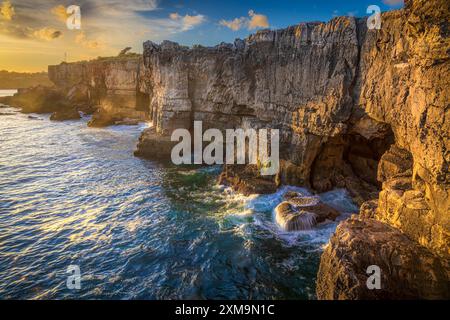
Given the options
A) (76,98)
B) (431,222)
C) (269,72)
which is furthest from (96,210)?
(76,98)

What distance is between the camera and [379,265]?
11.1 m

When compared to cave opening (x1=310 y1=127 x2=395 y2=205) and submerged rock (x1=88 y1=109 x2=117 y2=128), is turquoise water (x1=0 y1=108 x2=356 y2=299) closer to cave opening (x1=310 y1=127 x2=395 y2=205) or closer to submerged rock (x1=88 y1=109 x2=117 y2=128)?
cave opening (x1=310 y1=127 x2=395 y2=205)

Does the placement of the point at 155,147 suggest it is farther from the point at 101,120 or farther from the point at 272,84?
the point at 101,120

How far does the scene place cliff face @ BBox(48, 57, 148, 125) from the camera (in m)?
68.7

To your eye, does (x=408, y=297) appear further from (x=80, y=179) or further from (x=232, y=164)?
(x=80, y=179)

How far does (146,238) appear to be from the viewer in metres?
20.4

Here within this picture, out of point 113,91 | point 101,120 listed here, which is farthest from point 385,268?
point 113,91

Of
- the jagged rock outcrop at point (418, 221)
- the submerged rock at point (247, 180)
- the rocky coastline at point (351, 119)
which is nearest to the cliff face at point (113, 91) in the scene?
the rocky coastline at point (351, 119)

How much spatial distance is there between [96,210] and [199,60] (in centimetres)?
2186

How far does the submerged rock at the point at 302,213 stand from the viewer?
2080 cm

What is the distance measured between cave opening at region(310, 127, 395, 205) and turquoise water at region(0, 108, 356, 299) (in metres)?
1.25

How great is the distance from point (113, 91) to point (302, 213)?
211 feet

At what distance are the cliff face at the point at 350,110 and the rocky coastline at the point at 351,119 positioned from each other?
0.07 m

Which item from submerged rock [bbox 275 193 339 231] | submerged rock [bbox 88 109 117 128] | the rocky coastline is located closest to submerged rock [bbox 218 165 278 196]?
the rocky coastline
